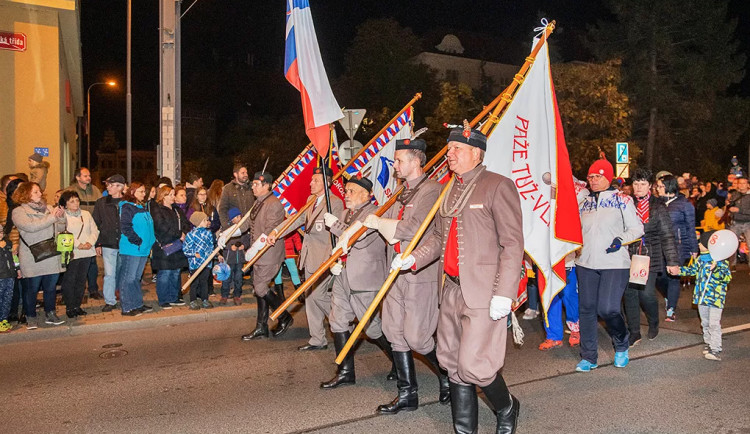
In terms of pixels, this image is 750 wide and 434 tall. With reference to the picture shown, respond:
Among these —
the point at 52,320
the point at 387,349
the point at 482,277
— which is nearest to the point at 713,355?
the point at 387,349

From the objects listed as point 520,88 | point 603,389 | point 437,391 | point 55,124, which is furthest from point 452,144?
point 55,124

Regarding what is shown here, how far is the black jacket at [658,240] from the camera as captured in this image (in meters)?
7.14

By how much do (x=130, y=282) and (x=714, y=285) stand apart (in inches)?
280

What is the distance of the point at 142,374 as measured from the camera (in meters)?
6.39

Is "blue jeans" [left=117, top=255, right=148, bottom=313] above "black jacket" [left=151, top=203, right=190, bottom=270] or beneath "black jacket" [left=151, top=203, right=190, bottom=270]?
beneath

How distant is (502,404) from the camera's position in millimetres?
4383

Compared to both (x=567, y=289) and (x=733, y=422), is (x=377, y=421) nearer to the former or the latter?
(x=733, y=422)

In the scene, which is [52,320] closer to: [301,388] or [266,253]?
[266,253]

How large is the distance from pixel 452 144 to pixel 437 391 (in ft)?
7.81

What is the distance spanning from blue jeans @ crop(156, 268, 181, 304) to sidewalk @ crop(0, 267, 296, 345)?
0.16 m

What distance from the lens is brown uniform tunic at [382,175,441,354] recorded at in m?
5.05

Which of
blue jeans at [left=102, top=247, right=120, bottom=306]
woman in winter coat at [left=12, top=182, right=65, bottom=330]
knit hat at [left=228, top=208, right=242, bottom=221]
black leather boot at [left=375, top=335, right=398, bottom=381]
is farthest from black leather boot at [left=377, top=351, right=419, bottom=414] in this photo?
blue jeans at [left=102, top=247, right=120, bottom=306]

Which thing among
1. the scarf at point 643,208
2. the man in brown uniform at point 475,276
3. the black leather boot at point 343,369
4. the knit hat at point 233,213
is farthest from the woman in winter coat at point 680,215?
the knit hat at point 233,213

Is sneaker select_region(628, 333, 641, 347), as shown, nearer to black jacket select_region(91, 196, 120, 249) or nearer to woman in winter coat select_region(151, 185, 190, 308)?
woman in winter coat select_region(151, 185, 190, 308)
